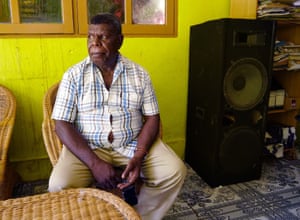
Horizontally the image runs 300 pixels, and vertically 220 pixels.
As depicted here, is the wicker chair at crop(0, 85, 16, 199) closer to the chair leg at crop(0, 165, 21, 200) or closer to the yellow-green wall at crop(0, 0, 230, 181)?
the chair leg at crop(0, 165, 21, 200)

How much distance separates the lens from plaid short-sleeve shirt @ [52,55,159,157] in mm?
1274

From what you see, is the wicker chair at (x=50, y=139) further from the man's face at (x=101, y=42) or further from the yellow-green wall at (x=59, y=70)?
the yellow-green wall at (x=59, y=70)

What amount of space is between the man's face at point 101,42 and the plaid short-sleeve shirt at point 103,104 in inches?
2.7

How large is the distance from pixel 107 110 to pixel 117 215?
22.3 inches

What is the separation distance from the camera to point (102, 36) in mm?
1253

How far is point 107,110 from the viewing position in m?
1.31

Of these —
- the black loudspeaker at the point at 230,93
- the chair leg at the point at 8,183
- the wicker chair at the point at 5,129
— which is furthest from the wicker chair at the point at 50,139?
the black loudspeaker at the point at 230,93

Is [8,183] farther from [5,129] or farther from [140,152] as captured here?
[140,152]

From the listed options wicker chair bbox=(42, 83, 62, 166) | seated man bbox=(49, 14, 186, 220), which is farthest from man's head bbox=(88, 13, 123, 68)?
wicker chair bbox=(42, 83, 62, 166)

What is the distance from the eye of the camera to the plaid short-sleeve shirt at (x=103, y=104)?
1274 mm

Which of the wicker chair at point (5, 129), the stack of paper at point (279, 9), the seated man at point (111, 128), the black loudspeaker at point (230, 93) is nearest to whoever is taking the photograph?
the seated man at point (111, 128)

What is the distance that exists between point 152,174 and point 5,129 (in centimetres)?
82

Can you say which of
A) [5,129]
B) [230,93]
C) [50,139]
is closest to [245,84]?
[230,93]

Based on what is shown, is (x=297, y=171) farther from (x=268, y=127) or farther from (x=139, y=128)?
(x=139, y=128)
